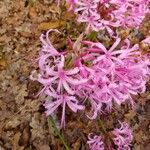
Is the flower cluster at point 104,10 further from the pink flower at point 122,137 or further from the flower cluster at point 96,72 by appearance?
the pink flower at point 122,137

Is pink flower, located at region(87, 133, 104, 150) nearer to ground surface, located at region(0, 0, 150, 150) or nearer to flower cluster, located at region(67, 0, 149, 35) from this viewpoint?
ground surface, located at region(0, 0, 150, 150)

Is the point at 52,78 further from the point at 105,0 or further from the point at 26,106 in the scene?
the point at 26,106

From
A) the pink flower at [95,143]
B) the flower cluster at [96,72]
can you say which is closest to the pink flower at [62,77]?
the flower cluster at [96,72]

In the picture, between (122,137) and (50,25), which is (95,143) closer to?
(122,137)

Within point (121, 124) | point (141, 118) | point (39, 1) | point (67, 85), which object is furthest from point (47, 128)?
point (39, 1)

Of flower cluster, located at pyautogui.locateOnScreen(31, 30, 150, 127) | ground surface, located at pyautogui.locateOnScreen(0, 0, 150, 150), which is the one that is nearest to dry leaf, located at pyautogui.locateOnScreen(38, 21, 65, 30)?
ground surface, located at pyautogui.locateOnScreen(0, 0, 150, 150)

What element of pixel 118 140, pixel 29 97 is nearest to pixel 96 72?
pixel 118 140
